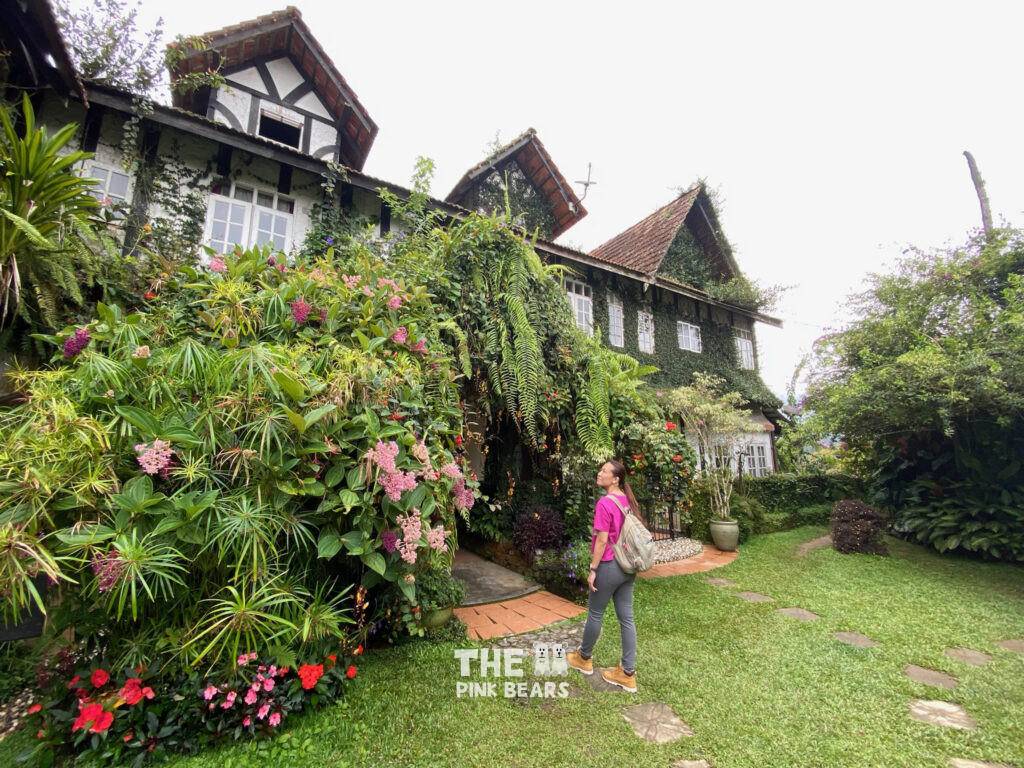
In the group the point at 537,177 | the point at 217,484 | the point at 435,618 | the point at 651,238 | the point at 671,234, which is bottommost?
the point at 435,618

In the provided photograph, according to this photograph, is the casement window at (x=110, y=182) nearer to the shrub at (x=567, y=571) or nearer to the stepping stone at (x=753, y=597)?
the shrub at (x=567, y=571)

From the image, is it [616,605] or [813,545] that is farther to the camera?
[813,545]

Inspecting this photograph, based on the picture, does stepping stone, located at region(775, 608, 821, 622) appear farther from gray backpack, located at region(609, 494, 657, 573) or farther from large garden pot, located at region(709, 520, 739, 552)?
large garden pot, located at region(709, 520, 739, 552)

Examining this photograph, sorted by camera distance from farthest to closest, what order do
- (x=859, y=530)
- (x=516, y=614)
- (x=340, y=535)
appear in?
(x=859, y=530) < (x=516, y=614) < (x=340, y=535)

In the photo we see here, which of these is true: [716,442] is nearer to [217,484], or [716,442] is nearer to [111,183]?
[217,484]

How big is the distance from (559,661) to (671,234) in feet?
37.6

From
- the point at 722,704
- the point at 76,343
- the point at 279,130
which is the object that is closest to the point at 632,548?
the point at 722,704

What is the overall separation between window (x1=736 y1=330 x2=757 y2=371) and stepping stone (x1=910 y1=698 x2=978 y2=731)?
11542 mm

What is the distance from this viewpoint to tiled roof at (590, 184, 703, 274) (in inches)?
455

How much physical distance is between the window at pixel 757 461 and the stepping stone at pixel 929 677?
9577 mm

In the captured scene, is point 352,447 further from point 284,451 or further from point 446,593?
point 446,593

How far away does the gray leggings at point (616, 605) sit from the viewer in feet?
9.23

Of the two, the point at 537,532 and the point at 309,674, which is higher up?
the point at 537,532

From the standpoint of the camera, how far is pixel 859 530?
23.0 feet
